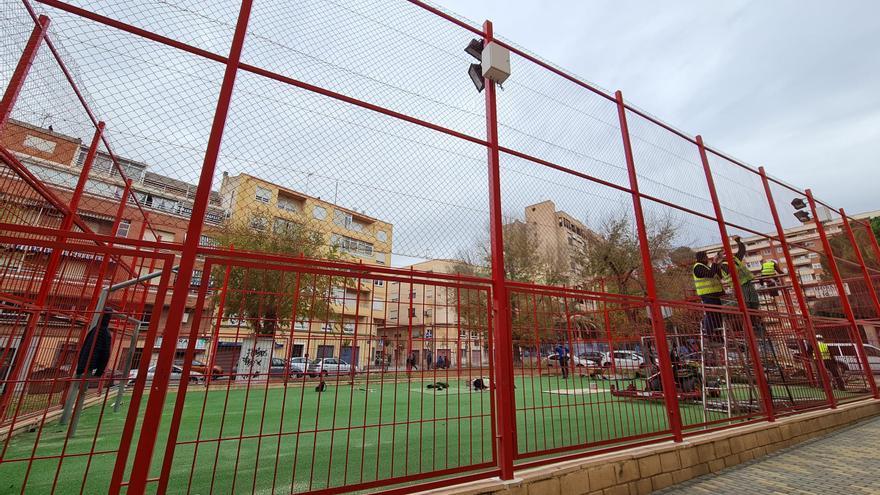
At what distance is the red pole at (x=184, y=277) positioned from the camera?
1.97m

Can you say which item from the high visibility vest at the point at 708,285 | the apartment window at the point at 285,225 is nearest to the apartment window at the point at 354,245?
the apartment window at the point at 285,225

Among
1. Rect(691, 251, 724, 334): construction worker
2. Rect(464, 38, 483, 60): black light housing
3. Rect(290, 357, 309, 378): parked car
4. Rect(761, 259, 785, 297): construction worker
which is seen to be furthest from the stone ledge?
Rect(464, 38, 483, 60): black light housing

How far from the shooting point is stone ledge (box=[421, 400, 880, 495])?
2.81 metres

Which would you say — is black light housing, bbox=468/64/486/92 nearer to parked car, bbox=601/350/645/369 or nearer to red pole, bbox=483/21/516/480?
red pole, bbox=483/21/516/480

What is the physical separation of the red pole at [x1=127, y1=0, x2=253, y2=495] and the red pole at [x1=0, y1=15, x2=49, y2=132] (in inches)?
87.9

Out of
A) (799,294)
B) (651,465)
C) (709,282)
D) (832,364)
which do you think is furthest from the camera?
(832,364)

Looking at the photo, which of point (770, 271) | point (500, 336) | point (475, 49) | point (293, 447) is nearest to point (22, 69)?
point (475, 49)

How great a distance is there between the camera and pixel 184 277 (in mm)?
2199

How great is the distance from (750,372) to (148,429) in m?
6.89

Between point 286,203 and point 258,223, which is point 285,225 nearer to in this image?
point 258,223

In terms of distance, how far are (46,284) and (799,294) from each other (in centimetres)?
1114

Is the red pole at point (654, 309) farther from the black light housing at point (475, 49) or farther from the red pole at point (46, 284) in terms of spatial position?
the red pole at point (46, 284)

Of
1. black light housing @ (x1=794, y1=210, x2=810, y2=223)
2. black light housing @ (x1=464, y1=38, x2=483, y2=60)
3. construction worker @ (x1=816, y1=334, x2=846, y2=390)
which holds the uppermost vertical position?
black light housing @ (x1=464, y1=38, x2=483, y2=60)

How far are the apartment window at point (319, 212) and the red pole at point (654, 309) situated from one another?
3441mm
